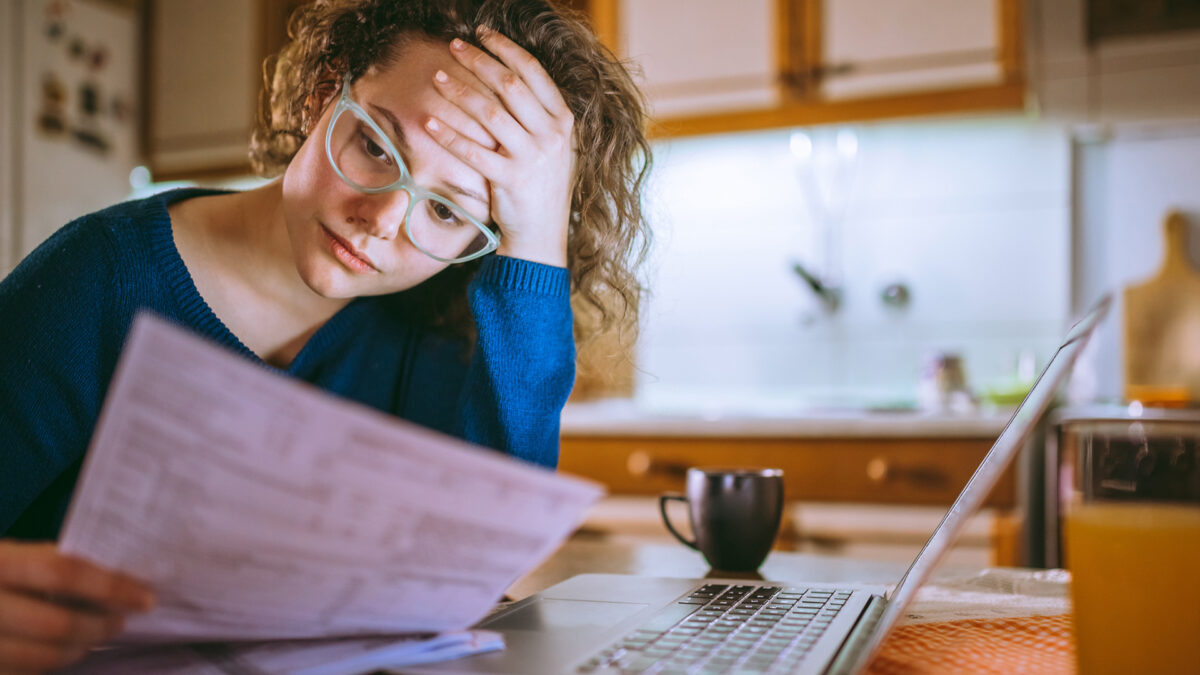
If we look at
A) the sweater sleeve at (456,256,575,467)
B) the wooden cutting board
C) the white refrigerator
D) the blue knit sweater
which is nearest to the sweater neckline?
the blue knit sweater

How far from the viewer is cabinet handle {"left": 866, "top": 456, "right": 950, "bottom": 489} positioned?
1949 millimetres

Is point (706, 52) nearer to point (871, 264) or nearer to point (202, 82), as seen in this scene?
point (871, 264)

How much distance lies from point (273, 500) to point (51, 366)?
54cm

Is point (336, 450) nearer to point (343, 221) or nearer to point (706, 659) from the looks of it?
point (706, 659)

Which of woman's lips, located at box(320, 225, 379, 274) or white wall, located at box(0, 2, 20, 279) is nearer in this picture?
woman's lips, located at box(320, 225, 379, 274)

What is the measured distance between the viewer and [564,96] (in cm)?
96

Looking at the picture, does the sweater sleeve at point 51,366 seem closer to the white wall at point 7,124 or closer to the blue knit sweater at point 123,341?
the blue knit sweater at point 123,341

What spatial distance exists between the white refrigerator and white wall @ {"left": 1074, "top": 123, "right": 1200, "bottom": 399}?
9.16 feet

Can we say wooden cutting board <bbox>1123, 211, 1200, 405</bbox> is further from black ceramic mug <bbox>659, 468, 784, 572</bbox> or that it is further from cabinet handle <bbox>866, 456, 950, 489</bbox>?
black ceramic mug <bbox>659, 468, 784, 572</bbox>

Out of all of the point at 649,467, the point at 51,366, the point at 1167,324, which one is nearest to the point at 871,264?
the point at 1167,324

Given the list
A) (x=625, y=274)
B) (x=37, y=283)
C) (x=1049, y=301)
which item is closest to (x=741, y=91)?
(x=1049, y=301)

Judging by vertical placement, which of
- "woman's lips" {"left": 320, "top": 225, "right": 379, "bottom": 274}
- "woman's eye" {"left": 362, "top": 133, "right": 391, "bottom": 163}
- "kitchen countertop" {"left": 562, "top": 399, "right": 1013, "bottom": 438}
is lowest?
"kitchen countertop" {"left": 562, "top": 399, "right": 1013, "bottom": 438}

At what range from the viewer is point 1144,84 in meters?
2.24

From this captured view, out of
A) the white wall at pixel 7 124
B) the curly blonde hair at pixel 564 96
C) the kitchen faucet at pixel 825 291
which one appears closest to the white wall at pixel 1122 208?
the kitchen faucet at pixel 825 291
